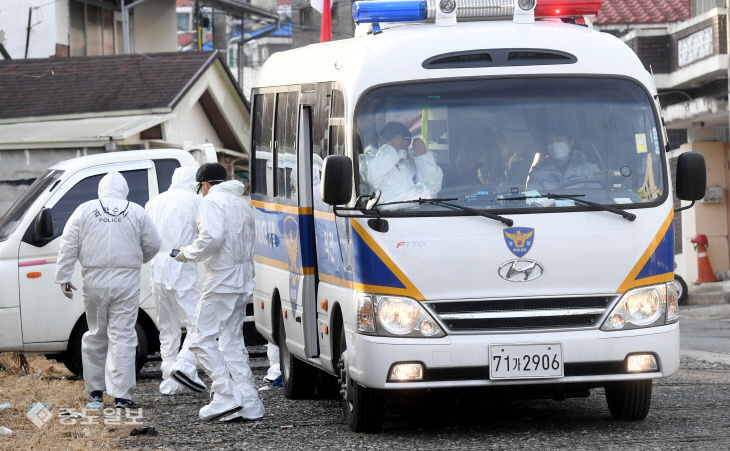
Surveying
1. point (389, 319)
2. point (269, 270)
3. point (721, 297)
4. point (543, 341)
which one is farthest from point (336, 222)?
point (721, 297)

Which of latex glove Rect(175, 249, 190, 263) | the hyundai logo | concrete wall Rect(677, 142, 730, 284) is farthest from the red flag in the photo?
concrete wall Rect(677, 142, 730, 284)

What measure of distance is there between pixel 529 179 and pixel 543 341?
1.03 metres

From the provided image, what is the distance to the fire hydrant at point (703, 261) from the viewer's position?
26.3m

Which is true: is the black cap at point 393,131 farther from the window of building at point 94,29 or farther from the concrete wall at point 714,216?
the window of building at point 94,29

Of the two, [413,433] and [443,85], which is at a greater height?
[443,85]

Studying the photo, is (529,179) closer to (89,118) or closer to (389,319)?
(389,319)

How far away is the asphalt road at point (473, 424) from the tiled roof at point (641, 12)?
22700 millimetres

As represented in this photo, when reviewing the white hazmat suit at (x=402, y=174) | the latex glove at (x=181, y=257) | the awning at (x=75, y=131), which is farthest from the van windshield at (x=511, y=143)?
the awning at (x=75, y=131)

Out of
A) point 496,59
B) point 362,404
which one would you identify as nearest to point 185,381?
point 362,404

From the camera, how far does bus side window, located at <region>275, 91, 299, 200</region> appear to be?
1056 centimetres

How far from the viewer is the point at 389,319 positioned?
8.23 m

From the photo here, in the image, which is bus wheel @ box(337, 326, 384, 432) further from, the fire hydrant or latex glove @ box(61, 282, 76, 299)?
the fire hydrant

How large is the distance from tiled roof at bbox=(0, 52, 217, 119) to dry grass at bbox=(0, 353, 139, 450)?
841 cm

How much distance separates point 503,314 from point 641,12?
27.3 meters
